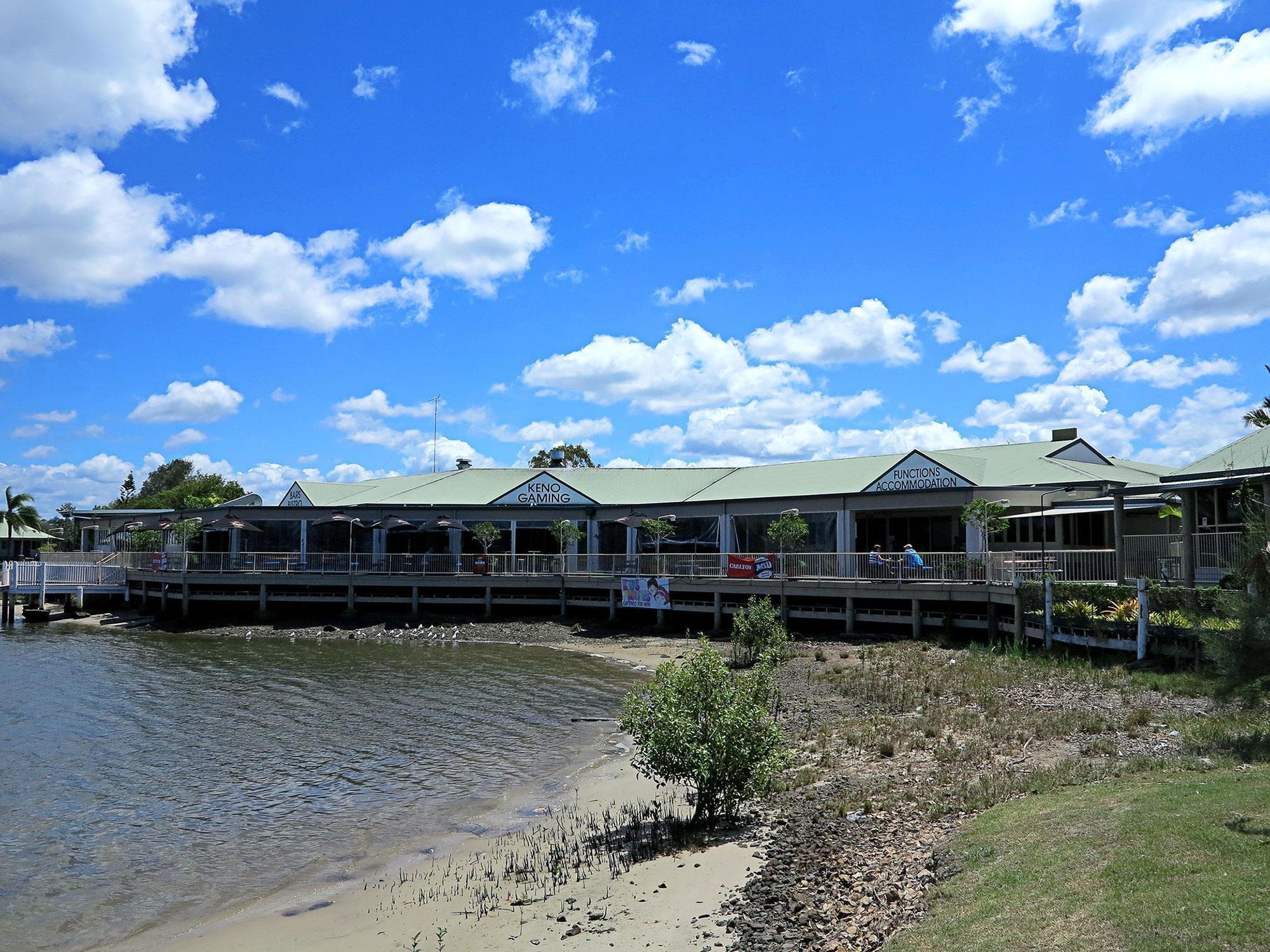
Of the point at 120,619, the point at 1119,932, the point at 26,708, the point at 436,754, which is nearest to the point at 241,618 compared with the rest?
the point at 120,619

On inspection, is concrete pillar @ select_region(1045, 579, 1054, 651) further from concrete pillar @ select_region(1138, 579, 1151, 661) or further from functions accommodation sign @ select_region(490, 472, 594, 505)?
functions accommodation sign @ select_region(490, 472, 594, 505)

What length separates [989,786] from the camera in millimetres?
11500

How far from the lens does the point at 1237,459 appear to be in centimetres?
2088

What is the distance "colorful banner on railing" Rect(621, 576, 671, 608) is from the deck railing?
1.58 ft

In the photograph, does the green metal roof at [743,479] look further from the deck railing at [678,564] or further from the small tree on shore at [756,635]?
the small tree on shore at [756,635]

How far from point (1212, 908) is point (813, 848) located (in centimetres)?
454

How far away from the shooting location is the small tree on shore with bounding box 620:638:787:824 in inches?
471

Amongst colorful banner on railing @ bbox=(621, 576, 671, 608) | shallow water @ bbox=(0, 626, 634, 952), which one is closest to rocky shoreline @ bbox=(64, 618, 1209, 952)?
shallow water @ bbox=(0, 626, 634, 952)

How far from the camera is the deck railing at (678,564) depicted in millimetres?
25203

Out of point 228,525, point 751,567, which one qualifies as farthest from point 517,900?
point 228,525

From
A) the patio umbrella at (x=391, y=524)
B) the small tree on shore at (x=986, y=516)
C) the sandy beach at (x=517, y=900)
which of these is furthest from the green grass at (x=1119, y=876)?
the patio umbrella at (x=391, y=524)

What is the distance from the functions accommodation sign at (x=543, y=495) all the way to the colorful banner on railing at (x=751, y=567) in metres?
11.8

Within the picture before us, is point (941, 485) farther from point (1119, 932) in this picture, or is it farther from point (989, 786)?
point (1119, 932)

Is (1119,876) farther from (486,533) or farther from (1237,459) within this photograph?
(486,533)
